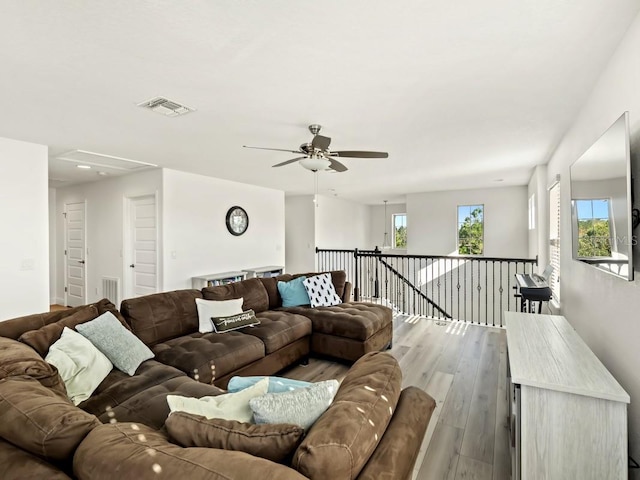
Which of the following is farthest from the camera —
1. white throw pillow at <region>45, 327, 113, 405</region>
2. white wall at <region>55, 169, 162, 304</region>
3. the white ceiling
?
white wall at <region>55, 169, 162, 304</region>

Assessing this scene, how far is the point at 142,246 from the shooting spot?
5422 mm

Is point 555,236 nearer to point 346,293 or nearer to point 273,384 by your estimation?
point 346,293

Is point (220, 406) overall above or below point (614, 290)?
below

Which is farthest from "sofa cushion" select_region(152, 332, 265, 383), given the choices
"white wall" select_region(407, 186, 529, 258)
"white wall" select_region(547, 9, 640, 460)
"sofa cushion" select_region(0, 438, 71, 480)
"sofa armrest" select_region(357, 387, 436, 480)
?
"white wall" select_region(407, 186, 529, 258)

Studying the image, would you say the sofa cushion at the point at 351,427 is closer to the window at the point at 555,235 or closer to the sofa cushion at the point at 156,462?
the sofa cushion at the point at 156,462

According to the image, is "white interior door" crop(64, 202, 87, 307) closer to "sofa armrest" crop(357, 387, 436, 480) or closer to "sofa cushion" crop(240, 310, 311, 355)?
"sofa cushion" crop(240, 310, 311, 355)

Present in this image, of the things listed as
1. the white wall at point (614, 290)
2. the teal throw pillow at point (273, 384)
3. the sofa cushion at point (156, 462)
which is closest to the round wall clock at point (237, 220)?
the teal throw pillow at point (273, 384)

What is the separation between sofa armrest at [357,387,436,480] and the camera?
1022 millimetres

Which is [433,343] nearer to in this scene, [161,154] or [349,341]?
[349,341]

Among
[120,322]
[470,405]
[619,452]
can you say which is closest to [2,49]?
[120,322]

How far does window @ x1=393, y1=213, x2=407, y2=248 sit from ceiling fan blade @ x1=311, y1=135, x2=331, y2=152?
8671 mm

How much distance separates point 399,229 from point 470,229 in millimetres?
3700

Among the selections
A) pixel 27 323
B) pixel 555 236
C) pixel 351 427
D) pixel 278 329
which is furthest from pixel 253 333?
pixel 555 236

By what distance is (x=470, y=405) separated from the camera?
8.93ft
